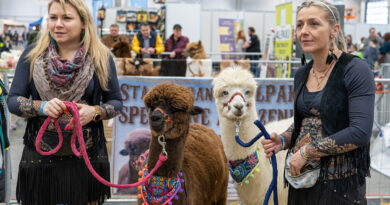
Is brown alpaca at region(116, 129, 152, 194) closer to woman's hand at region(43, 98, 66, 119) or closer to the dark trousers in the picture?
woman's hand at region(43, 98, 66, 119)

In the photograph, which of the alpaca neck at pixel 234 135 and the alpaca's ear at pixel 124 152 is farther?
the alpaca's ear at pixel 124 152

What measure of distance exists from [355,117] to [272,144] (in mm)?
509

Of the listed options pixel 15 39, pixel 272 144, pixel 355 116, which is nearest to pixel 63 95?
pixel 272 144

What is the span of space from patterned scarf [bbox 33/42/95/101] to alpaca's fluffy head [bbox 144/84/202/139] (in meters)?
0.41

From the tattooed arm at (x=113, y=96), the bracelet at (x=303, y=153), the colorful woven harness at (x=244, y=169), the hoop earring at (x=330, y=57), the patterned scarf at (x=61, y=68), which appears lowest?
the colorful woven harness at (x=244, y=169)

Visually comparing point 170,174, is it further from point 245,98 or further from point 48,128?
point 245,98

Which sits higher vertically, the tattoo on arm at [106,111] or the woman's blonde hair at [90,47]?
the woman's blonde hair at [90,47]

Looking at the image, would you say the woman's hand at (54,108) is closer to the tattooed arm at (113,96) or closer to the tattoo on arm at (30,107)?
the tattoo on arm at (30,107)

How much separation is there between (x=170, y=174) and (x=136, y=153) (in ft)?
7.21

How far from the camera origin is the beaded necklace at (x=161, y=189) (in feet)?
8.10

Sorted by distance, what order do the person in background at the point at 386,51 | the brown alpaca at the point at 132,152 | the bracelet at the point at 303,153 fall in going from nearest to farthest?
the bracelet at the point at 303,153
the brown alpaca at the point at 132,152
the person in background at the point at 386,51

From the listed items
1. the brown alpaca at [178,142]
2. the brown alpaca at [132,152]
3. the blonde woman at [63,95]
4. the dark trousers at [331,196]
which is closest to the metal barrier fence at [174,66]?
the brown alpaca at [132,152]

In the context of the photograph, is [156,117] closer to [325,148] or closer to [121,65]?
[325,148]

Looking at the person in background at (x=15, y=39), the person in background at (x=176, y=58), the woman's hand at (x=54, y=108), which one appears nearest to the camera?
the woman's hand at (x=54, y=108)
